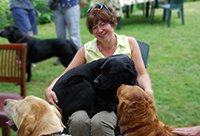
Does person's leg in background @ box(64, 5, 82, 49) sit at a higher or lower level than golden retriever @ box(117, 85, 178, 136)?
higher

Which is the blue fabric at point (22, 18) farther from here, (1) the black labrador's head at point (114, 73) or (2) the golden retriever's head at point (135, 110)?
(2) the golden retriever's head at point (135, 110)

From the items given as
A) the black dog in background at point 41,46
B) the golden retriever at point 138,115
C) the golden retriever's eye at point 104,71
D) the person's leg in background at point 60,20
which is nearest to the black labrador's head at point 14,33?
the black dog in background at point 41,46

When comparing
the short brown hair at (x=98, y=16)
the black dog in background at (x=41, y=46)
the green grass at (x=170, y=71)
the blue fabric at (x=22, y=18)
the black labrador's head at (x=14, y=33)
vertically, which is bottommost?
the green grass at (x=170, y=71)

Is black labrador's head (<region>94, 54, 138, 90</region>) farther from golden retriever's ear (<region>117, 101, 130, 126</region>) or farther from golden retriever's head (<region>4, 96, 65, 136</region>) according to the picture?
golden retriever's head (<region>4, 96, 65, 136</region>)

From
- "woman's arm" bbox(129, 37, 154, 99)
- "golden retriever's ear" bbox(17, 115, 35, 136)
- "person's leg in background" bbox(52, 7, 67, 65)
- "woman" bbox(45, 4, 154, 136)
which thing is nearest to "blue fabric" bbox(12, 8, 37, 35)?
"person's leg in background" bbox(52, 7, 67, 65)

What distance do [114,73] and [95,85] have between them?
0.80 feet

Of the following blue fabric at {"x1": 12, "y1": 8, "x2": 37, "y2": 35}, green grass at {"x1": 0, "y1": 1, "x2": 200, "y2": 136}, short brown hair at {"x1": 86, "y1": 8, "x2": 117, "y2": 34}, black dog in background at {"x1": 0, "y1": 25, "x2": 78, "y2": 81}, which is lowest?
green grass at {"x1": 0, "y1": 1, "x2": 200, "y2": 136}

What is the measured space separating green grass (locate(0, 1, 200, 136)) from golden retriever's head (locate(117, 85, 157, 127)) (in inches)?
63.6

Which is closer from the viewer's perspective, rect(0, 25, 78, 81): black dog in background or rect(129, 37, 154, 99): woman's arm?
rect(129, 37, 154, 99): woman's arm

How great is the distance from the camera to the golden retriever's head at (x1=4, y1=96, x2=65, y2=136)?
1821 millimetres

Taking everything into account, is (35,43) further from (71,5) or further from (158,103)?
(158,103)

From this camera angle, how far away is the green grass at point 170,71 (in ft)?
12.2

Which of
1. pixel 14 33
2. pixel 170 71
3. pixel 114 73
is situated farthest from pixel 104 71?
pixel 14 33

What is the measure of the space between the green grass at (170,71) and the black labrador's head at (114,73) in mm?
1663
